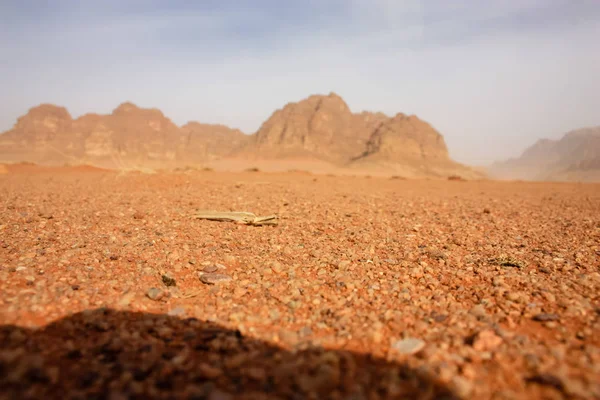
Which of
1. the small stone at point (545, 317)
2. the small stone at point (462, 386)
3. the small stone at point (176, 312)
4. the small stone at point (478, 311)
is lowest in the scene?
the small stone at point (176, 312)

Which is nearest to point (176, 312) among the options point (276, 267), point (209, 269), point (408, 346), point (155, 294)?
point (155, 294)

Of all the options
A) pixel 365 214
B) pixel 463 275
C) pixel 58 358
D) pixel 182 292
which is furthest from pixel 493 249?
pixel 58 358

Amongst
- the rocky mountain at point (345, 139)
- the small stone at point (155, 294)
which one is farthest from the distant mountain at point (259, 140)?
the small stone at point (155, 294)

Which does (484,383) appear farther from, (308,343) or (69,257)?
(69,257)

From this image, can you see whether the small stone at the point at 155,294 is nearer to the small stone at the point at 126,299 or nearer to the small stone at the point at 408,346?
the small stone at the point at 126,299

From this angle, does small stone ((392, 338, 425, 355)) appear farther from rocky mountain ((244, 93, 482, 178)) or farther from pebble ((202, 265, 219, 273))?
rocky mountain ((244, 93, 482, 178))

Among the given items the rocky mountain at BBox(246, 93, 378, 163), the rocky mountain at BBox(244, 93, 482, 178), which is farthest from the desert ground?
the rocky mountain at BBox(246, 93, 378, 163)

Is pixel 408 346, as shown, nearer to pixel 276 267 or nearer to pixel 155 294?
pixel 276 267
